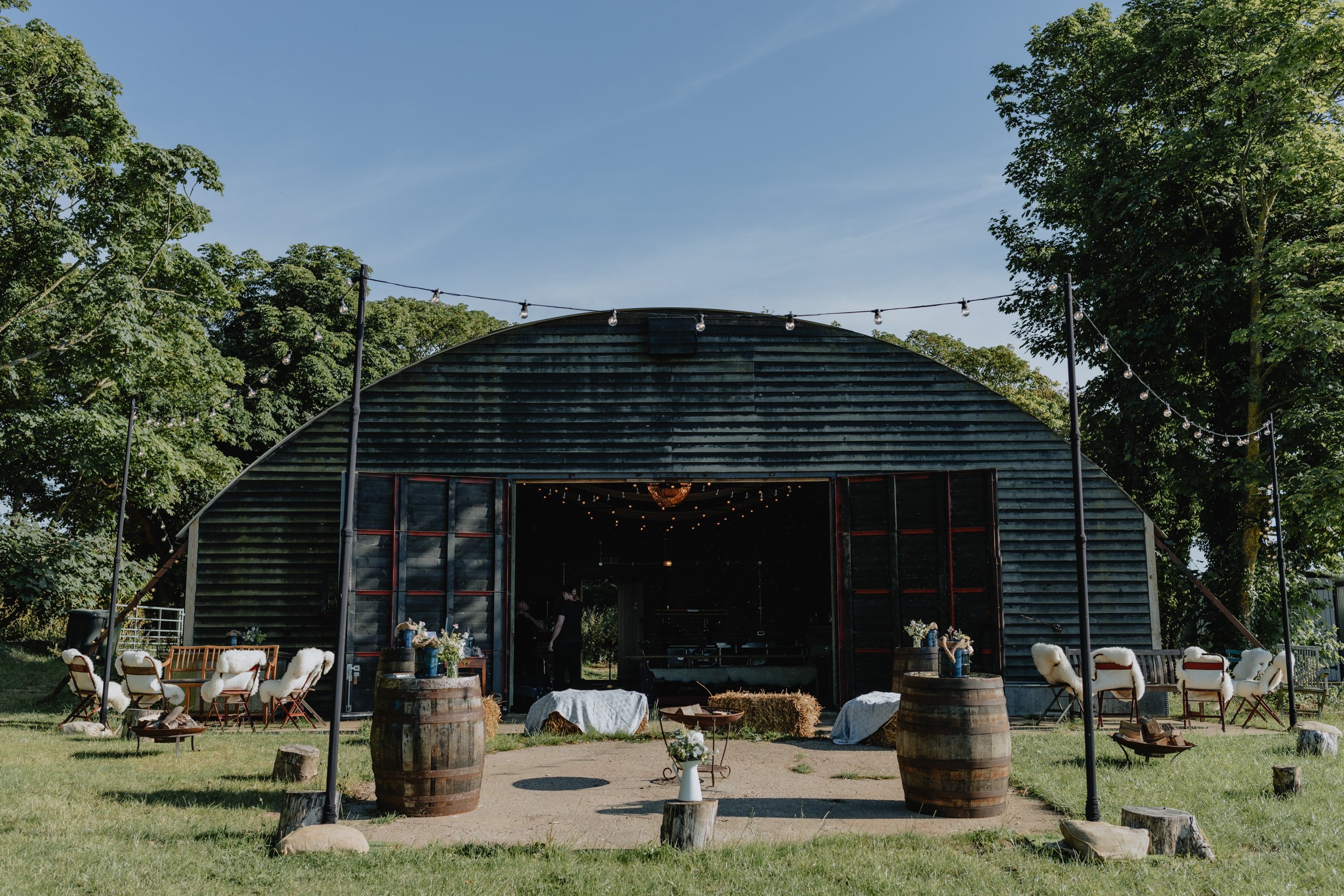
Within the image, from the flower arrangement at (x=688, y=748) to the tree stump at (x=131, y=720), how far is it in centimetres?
693

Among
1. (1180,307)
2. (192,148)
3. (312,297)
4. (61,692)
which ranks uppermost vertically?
(192,148)

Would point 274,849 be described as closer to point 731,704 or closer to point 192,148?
point 731,704

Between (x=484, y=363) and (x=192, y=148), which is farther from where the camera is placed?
(x=192, y=148)

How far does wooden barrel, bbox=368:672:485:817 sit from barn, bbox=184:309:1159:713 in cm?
570

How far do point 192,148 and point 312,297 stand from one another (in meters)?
5.24

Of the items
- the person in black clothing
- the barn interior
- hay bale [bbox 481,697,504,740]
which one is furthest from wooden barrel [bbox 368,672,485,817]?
the barn interior

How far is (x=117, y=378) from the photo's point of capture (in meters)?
18.4

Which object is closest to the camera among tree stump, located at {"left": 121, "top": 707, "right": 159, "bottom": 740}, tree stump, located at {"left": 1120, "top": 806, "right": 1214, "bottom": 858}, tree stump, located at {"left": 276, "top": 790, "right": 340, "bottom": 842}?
tree stump, located at {"left": 1120, "top": 806, "right": 1214, "bottom": 858}

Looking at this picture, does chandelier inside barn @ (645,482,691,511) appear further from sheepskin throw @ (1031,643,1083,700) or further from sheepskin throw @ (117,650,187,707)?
sheepskin throw @ (117,650,187,707)

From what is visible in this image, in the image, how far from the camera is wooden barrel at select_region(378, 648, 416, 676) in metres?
7.85

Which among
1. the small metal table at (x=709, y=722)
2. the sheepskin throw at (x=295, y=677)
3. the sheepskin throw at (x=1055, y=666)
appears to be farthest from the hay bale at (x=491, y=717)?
the sheepskin throw at (x=1055, y=666)

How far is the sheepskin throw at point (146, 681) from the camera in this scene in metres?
10.8

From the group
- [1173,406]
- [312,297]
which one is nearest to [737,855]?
[1173,406]

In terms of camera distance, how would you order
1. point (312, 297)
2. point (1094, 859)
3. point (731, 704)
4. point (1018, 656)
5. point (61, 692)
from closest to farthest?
point (1094, 859) < point (731, 704) < point (1018, 656) < point (61, 692) < point (312, 297)
